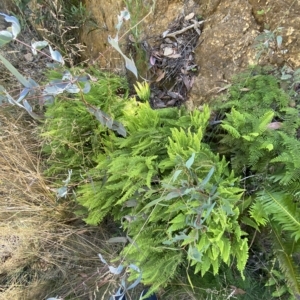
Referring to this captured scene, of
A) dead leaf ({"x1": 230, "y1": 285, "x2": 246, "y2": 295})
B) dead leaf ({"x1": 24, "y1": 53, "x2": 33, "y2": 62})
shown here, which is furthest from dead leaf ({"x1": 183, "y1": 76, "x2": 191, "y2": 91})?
dead leaf ({"x1": 24, "y1": 53, "x2": 33, "y2": 62})

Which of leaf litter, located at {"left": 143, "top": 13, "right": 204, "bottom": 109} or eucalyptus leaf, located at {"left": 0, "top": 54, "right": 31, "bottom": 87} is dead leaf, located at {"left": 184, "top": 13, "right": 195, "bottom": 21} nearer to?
leaf litter, located at {"left": 143, "top": 13, "right": 204, "bottom": 109}

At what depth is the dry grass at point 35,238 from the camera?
2.49 meters

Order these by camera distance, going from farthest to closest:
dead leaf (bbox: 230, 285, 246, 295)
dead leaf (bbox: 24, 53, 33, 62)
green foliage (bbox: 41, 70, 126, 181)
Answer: dead leaf (bbox: 24, 53, 33, 62) → green foliage (bbox: 41, 70, 126, 181) → dead leaf (bbox: 230, 285, 246, 295)

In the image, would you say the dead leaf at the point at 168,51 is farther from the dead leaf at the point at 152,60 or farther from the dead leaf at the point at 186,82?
the dead leaf at the point at 186,82

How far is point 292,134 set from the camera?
1981 mm

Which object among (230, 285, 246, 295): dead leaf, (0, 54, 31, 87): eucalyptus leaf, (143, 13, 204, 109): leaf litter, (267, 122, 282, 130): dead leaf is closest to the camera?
(0, 54, 31, 87): eucalyptus leaf

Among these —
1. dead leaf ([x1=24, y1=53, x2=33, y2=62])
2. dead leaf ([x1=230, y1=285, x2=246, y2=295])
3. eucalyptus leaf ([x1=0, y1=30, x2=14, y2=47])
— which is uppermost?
eucalyptus leaf ([x1=0, y1=30, x2=14, y2=47])

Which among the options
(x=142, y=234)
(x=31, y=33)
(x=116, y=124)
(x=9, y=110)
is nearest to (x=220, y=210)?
(x=142, y=234)

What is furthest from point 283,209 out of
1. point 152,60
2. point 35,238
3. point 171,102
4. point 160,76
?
point 35,238

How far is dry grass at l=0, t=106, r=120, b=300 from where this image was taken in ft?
8.17

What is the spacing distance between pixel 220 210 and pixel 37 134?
151 centimetres

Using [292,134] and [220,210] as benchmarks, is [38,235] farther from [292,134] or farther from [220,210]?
[292,134]

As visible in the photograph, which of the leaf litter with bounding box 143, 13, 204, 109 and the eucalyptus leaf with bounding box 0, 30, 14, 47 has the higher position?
the eucalyptus leaf with bounding box 0, 30, 14, 47

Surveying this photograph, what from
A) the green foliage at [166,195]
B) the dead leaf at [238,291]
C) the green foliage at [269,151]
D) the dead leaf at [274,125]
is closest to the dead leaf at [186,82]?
the green foliage at [166,195]
